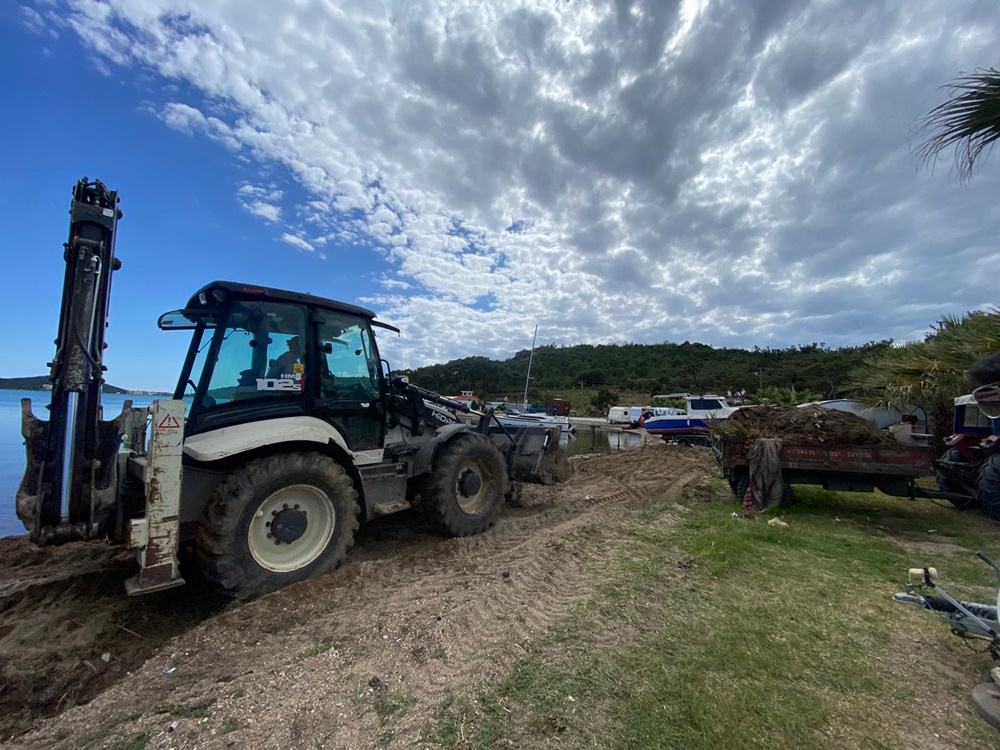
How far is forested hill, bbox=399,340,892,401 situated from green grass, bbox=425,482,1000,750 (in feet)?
82.3

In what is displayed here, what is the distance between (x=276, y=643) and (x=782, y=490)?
670 cm

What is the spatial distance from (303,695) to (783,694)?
2525 millimetres

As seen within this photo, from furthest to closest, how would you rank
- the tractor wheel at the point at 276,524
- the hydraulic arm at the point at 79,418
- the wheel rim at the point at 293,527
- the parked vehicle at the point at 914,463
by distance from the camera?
1. the parked vehicle at the point at 914,463
2. the wheel rim at the point at 293,527
3. the tractor wheel at the point at 276,524
4. the hydraulic arm at the point at 79,418

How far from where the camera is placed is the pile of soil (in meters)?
7.09

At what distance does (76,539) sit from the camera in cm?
347

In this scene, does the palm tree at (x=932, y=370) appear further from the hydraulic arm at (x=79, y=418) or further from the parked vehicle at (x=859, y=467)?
the hydraulic arm at (x=79, y=418)

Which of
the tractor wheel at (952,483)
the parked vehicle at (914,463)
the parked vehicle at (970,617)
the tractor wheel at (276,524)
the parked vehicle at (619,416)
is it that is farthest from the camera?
the parked vehicle at (619,416)

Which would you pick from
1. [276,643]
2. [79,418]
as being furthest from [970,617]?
[79,418]

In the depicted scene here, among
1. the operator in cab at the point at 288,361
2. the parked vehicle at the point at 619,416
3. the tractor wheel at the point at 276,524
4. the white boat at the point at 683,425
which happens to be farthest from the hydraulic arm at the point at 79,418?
the parked vehicle at the point at 619,416

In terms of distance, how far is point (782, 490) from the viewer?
23.1ft

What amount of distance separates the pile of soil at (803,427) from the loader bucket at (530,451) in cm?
275

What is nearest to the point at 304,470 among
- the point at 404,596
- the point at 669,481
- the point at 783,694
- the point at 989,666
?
the point at 404,596

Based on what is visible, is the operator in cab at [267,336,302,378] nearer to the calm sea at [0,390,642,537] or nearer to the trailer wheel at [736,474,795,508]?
the calm sea at [0,390,642,537]

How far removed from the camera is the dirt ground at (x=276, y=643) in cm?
240
